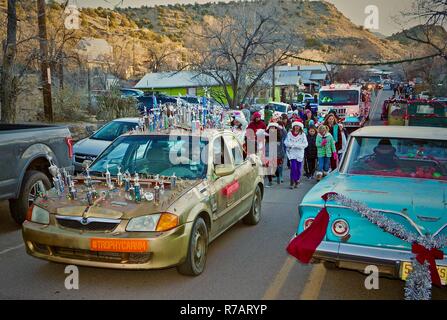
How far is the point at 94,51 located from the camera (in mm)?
51219

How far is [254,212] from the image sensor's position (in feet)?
24.4

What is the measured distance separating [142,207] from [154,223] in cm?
23

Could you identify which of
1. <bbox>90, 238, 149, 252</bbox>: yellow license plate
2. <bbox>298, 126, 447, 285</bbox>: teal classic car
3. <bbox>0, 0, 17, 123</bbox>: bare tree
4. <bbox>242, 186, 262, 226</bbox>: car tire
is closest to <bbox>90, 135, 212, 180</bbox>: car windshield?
<bbox>90, 238, 149, 252</bbox>: yellow license plate

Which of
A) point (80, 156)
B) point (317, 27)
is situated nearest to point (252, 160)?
point (80, 156)

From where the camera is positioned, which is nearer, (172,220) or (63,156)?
(172,220)

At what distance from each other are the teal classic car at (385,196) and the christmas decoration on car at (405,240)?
5 cm

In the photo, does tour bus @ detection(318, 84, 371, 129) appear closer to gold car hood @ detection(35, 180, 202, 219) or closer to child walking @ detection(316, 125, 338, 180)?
child walking @ detection(316, 125, 338, 180)

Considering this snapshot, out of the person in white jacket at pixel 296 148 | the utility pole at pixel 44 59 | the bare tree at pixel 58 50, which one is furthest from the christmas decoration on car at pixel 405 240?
the utility pole at pixel 44 59

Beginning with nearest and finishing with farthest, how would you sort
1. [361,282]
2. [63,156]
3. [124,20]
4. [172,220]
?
1. [172,220]
2. [361,282]
3. [63,156]
4. [124,20]

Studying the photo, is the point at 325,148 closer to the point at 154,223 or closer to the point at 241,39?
the point at 154,223

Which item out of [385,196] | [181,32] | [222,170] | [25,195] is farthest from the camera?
[181,32]

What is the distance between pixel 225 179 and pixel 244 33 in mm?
17425

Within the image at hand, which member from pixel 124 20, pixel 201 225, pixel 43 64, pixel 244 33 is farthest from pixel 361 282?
pixel 124 20

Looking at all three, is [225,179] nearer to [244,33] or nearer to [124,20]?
[244,33]
